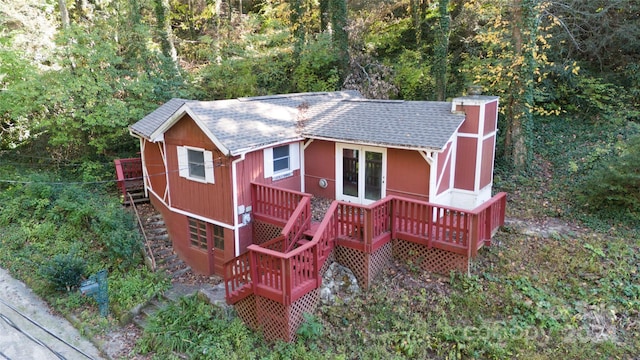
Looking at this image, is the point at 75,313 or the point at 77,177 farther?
the point at 77,177

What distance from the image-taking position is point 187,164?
37.5 ft

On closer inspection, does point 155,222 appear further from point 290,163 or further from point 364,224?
point 364,224

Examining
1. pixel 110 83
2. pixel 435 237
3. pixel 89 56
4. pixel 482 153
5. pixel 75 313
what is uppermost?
pixel 89 56

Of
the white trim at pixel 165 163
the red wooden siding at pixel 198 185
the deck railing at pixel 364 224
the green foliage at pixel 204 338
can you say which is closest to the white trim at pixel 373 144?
the deck railing at pixel 364 224

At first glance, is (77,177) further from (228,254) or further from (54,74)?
(228,254)

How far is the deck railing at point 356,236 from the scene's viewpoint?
8.08m

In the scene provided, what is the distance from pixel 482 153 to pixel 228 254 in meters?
7.62

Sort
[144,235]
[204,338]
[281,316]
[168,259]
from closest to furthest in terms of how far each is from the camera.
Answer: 1. [281,316]
2. [204,338]
3. [168,259]
4. [144,235]

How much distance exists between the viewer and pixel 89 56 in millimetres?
15414

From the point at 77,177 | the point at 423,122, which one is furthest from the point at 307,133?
the point at 77,177

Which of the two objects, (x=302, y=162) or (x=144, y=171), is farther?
(x=144, y=171)

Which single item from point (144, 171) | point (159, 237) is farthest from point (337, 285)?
point (144, 171)

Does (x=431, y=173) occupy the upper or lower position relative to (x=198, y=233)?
upper

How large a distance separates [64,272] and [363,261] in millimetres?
7621
